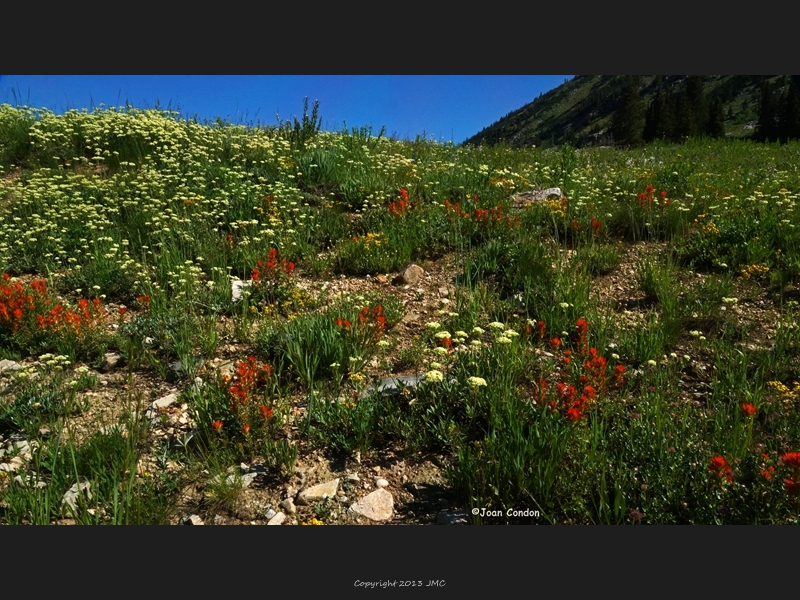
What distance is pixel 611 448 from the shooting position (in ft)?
9.75

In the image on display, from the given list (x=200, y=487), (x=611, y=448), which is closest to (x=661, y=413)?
(x=611, y=448)

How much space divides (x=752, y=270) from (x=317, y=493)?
14.6ft

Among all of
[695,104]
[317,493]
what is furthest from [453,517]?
[695,104]

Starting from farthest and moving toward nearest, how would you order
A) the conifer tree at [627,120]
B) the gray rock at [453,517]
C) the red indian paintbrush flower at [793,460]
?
the conifer tree at [627,120], the gray rock at [453,517], the red indian paintbrush flower at [793,460]

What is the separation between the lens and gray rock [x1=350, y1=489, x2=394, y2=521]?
2.84 metres

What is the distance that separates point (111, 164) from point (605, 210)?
294 inches

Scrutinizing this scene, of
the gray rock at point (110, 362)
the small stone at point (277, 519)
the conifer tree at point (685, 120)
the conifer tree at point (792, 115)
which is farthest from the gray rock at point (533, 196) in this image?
the conifer tree at point (792, 115)

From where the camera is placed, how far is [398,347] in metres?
4.46

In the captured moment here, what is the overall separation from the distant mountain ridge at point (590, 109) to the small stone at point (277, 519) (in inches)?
141

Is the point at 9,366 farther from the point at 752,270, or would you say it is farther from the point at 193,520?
the point at 752,270

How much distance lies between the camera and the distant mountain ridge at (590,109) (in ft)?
23.4

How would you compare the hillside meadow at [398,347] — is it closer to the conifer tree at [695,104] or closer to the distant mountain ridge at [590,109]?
the distant mountain ridge at [590,109]
